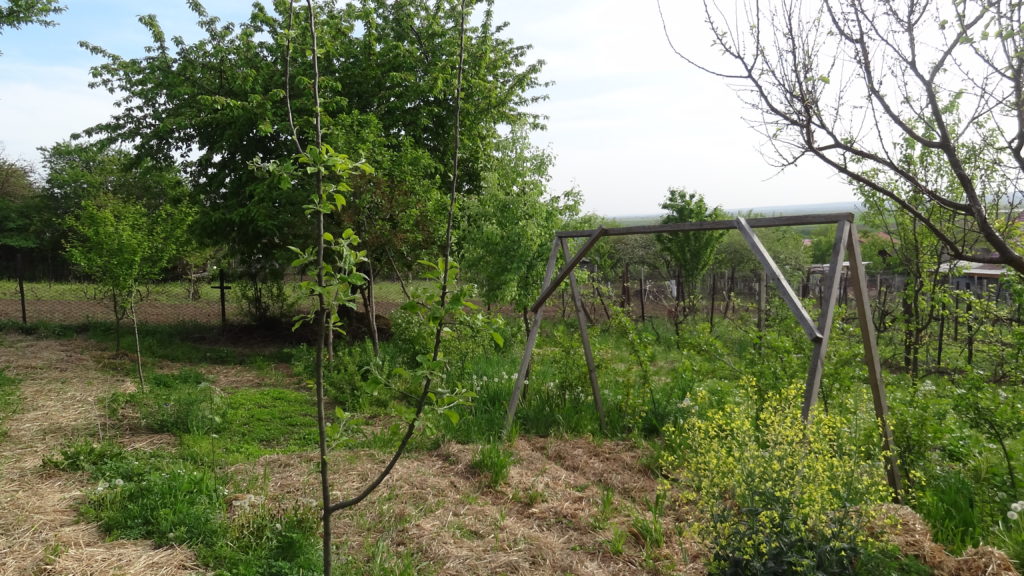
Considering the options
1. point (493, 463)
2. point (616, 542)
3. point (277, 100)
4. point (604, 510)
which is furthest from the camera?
point (277, 100)

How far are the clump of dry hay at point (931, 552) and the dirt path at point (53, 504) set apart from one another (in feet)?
11.3

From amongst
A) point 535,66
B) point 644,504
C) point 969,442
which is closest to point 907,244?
point 969,442

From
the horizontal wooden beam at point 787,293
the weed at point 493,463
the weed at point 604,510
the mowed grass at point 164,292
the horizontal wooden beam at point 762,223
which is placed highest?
the horizontal wooden beam at point 762,223

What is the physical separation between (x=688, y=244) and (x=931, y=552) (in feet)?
29.0

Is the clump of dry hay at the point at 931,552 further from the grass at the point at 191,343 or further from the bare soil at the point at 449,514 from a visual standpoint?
the grass at the point at 191,343

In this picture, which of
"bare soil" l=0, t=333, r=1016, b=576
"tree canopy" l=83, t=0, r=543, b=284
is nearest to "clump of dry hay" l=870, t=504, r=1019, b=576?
"bare soil" l=0, t=333, r=1016, b=576

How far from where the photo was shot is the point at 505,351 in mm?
8555

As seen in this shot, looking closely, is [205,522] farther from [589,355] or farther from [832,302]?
[832,302]

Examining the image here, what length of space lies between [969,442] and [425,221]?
7.09m

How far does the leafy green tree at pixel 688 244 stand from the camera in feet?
36.6

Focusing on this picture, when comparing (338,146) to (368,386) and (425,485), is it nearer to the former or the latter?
(425,485)

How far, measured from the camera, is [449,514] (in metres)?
3.60

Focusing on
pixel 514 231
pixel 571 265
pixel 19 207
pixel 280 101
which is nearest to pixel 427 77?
pixel 280 101

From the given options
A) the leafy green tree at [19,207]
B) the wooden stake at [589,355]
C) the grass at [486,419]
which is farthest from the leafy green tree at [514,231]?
the leafy green tree at [19,207]
